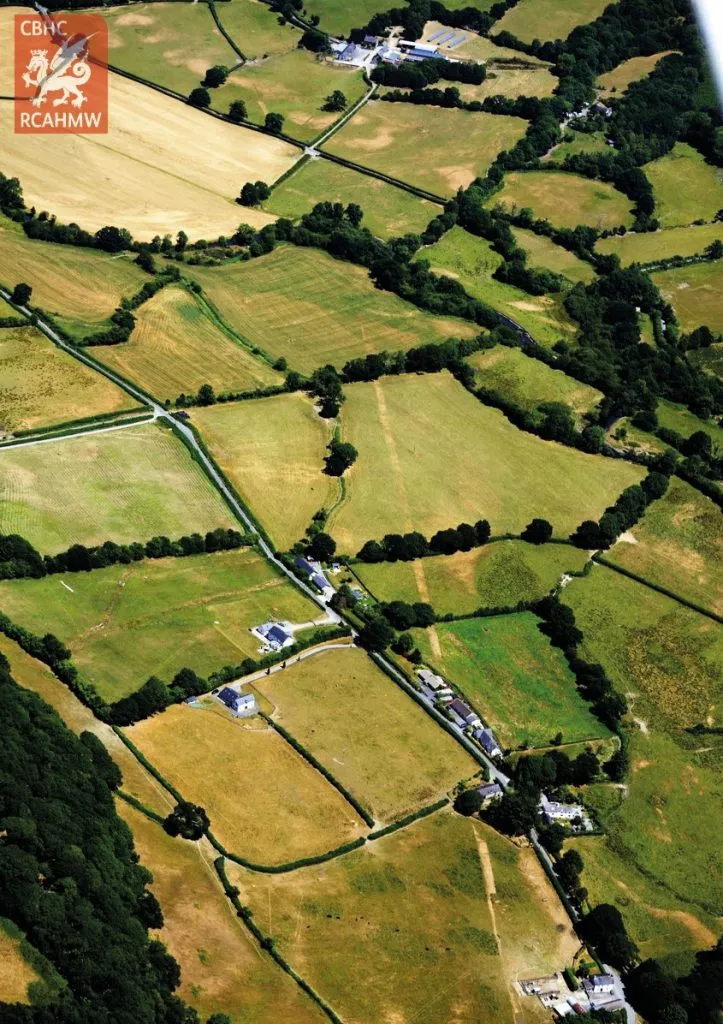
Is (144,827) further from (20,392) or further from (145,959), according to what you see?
(20,392)

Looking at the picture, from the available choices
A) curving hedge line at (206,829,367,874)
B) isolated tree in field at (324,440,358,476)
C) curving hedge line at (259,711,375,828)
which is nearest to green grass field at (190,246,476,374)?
isolated tree in field at (324,440,358,476)

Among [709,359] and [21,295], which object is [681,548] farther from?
[21,295]

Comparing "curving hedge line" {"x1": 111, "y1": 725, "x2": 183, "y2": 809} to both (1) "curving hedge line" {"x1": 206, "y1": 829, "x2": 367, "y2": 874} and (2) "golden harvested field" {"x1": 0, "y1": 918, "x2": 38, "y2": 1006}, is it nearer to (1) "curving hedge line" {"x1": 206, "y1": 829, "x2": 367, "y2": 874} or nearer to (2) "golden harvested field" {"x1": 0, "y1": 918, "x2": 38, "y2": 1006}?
(1) "curving hedge line" {"x1": 206, "y1": 829, "x2": 367, "y2": 874}

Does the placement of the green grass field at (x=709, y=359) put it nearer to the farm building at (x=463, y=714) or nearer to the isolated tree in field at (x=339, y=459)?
the isolated tree in field at (x=339, y=459)

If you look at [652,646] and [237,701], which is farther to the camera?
[652,646]

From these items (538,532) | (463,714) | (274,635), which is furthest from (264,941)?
(538,532)

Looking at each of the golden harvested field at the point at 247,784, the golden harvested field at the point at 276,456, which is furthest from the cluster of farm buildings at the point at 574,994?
the golden harvested field at the point at 276,456
